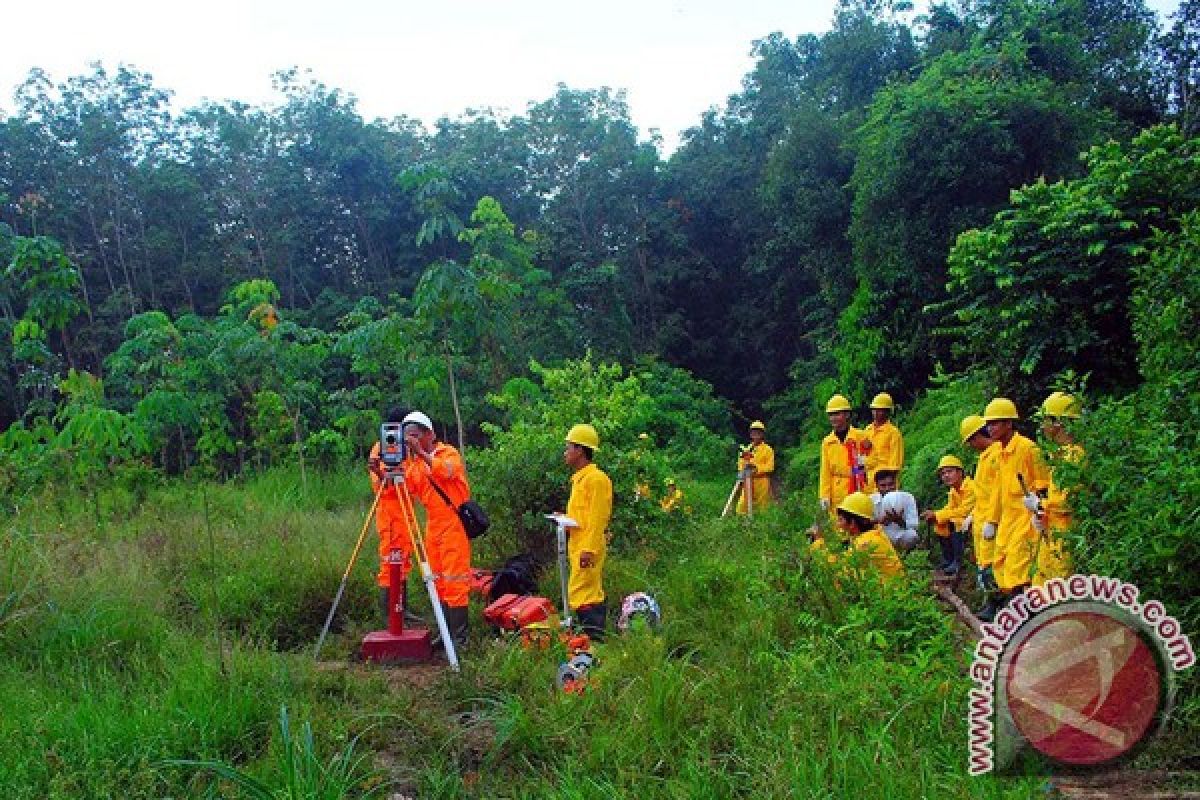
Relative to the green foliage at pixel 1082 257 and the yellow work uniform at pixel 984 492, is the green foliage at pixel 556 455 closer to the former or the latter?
the yellow work uniform at pixel 984 492

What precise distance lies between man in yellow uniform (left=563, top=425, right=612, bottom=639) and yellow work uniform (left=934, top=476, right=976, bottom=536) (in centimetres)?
336

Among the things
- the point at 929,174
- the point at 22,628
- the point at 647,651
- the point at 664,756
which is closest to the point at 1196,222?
the point at 647,651

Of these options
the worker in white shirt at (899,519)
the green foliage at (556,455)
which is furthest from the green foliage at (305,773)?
the worker in white shirt at (899,519)

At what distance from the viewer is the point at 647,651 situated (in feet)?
15.8

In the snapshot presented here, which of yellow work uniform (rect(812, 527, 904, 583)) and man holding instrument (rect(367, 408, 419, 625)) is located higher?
man holding instrument (rect(367, 408, 419, 625))

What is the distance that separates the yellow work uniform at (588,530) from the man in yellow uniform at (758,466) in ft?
18.4

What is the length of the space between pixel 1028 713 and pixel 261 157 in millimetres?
26702

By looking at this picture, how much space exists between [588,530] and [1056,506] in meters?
2.80

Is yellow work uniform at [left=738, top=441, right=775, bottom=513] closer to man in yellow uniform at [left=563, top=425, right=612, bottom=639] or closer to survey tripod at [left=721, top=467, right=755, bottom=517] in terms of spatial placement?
survey tripod at [left=721, top=467, right=755, bottom=517]

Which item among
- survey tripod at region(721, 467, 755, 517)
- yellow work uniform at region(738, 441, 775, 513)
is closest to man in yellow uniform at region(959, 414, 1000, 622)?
survey tripod at region(721, 467, 755, 517)

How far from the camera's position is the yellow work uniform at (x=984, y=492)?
6324 millimetres

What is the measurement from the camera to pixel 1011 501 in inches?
240

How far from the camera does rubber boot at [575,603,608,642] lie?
236 inches

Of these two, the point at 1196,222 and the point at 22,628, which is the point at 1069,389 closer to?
the point at 1196,222
